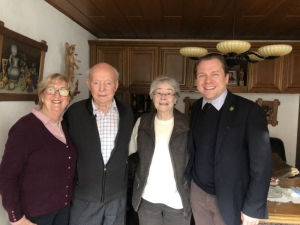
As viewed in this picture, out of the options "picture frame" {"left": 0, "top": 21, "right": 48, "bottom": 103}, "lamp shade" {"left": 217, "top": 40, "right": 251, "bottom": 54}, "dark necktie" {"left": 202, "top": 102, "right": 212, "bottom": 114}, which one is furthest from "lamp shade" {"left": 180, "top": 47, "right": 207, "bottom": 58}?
"picture frame" {"left": 0, "top": 21, "right": 48, "bottom": 103}

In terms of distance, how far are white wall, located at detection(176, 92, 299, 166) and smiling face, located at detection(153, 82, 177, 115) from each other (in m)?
1.73

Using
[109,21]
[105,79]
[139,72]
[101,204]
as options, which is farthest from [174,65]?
[101,204]

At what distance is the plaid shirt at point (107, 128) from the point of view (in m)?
1.59

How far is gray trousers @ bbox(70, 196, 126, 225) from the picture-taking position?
1.58m

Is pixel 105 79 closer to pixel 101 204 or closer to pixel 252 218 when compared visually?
pixel 101 204

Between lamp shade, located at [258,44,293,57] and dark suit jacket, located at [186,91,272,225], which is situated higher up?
lamp shade, located at [258,44,293,57]

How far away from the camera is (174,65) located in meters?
2.97

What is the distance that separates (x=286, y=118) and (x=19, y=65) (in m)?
3.32

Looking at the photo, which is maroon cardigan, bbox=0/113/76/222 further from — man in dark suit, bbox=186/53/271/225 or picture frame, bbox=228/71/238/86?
picture frame, bbox=228/71/238/86

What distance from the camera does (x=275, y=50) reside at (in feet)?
5.82

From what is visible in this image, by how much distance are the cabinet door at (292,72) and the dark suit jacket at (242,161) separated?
1878mm

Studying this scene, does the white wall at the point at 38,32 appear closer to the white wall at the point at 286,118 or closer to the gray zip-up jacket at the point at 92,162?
the gray zip-up jacket at the point at 92,162

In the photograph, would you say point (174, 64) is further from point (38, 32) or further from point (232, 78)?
point (38, 32)

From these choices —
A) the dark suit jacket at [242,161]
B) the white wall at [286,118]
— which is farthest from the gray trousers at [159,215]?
the white wall at [286,118]
